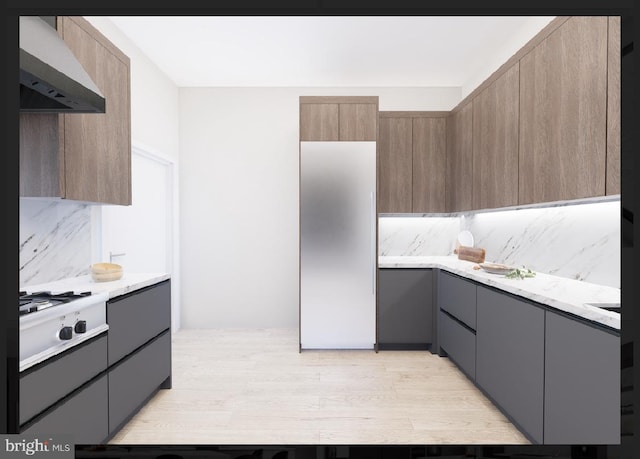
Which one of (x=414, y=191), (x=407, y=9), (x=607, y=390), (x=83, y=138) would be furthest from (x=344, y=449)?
(x=414, y=191)

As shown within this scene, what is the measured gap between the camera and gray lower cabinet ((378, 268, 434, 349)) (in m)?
3.48

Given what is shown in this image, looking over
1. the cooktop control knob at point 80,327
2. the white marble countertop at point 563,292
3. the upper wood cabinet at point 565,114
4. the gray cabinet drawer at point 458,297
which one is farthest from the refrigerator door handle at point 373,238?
the cooktop control knob at point 80,327

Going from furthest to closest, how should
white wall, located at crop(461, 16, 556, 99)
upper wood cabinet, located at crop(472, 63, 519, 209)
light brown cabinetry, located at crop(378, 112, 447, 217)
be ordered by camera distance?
1. light brown cabinetry, located at crop(378, 112, 447, 217)
2. white wall, located at crop(461, 16, 556, 99)
3. upper wood cabinet, located at crop(472, 63, 519, 209)

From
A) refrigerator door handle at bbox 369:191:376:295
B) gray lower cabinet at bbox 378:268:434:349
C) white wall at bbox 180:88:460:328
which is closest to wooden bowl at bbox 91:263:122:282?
white wall at bbox 180:88:460:328

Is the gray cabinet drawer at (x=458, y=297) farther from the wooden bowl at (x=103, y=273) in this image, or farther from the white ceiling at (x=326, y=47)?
the wooden bowl at (x=103, y=273)

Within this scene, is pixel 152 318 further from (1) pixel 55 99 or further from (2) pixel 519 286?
(2) pixel 519 286

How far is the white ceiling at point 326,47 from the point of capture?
2.97 metres

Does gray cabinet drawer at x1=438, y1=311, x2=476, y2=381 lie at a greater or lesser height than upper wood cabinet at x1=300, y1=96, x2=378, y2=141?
lesser

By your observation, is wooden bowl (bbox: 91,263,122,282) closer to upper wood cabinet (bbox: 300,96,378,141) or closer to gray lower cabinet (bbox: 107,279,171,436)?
gray lower cabinet (bbox: 107,279,171,436)

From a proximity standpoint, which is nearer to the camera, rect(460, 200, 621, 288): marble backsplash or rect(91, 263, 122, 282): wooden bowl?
rect(460, 200, 621, 288): marble backsplash

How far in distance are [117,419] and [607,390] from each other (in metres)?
2.30

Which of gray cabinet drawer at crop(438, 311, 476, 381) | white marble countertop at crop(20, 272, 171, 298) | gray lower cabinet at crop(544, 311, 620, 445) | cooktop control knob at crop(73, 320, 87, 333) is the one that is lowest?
gray cabinet drawer at crop(438, 311, 476, 381)

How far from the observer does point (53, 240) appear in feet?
7.48

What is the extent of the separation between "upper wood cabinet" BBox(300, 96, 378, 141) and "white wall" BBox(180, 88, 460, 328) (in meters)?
0.81
